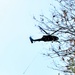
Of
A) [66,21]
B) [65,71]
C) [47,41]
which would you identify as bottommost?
[65,71]

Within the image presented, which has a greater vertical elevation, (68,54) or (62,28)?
(62,28)

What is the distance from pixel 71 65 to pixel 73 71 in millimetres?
273

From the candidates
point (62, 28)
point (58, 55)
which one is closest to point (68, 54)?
point (58, 55)

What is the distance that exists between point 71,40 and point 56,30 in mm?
739

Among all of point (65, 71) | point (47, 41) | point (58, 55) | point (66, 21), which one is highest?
point (66, 21)

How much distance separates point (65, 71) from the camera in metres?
10.4

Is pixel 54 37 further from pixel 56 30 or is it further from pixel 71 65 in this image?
pixel 71 65

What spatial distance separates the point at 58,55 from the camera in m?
10.1

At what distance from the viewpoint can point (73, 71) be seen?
10.1 metres

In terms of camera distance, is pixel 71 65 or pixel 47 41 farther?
pixel 71 65

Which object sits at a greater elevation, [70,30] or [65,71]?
[70,30]

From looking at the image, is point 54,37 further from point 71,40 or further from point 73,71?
point 73,71

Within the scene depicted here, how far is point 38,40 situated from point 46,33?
1.44ft

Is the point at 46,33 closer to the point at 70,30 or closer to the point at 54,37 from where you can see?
the point at 54,37
